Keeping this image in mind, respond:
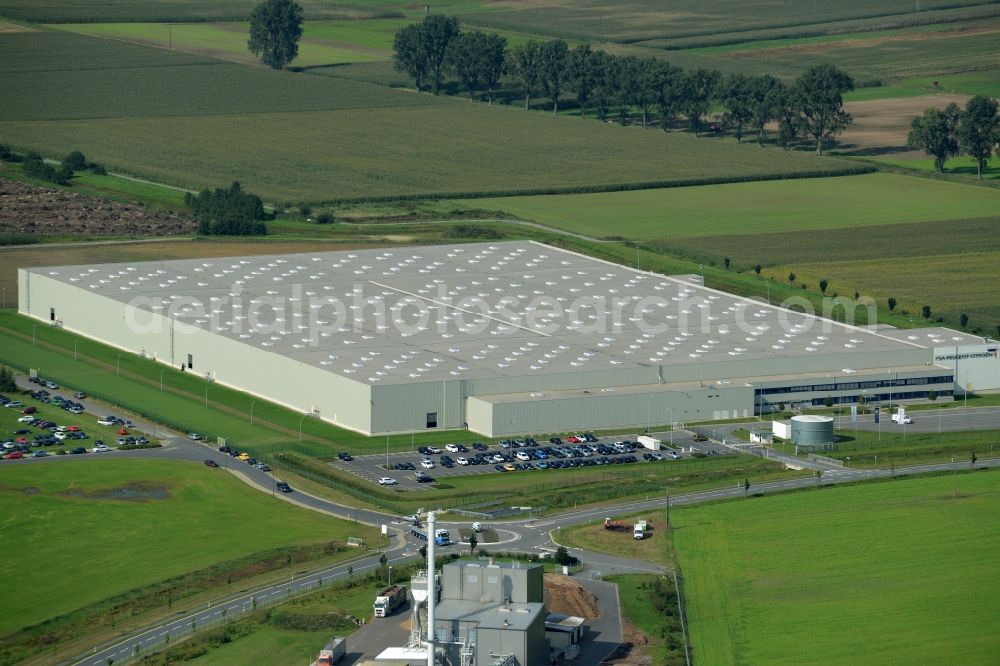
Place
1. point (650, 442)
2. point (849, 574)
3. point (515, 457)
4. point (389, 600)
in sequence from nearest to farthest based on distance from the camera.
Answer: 1. point (389, 600)
2. point (849, 574)
3. point (515, 457)
4. point (650, 442)

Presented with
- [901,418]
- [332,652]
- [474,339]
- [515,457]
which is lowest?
[515,457]

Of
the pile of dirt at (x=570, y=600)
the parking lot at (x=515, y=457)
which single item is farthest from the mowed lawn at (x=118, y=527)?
the pile of dirt at (x=570, y=600)

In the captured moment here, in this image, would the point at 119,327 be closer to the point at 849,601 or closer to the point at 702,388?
the point at 702,388

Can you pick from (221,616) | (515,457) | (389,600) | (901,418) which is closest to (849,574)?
(389,600)

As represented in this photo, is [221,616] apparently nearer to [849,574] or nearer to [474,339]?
[849,574]

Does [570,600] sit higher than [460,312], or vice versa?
[460,312]

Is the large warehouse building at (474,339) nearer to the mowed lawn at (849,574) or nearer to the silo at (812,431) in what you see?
the silo at (812,431)

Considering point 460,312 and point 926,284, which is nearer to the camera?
point 460,312
